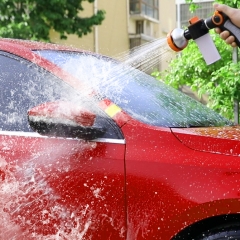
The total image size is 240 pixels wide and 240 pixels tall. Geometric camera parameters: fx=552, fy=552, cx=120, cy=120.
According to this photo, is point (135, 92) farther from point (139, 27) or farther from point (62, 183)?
point (139, 27)

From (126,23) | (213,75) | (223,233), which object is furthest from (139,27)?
(223,233)

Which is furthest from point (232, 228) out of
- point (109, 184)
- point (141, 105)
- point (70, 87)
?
point (70, 87)

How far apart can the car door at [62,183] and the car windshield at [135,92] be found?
0.56 ft

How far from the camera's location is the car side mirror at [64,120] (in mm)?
2564

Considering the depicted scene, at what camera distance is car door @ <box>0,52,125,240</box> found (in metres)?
2.55

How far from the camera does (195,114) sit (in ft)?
10.5

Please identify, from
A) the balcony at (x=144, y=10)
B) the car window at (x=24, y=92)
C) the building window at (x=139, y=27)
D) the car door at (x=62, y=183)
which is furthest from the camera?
the building window at (x=139, y=27)

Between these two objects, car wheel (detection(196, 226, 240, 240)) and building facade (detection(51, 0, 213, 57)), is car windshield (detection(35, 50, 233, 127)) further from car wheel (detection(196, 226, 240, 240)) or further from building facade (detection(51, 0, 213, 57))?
building facade (detection(51, 0, 213, 57))

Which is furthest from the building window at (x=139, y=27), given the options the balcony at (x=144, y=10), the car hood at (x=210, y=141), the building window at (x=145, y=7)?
the car hood at (x=210, y=141)

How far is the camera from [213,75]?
6.24 m

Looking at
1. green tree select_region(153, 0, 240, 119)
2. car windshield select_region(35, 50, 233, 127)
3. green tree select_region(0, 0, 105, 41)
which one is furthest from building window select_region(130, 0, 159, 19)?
car windshield select_region(35, 50, 233, 127)

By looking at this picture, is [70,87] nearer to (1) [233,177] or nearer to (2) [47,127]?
(2) [47,127]

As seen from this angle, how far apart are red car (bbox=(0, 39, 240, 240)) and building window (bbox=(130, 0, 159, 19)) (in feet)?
79.0

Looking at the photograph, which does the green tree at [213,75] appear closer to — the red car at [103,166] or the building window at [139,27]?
the red car at [103,166]
